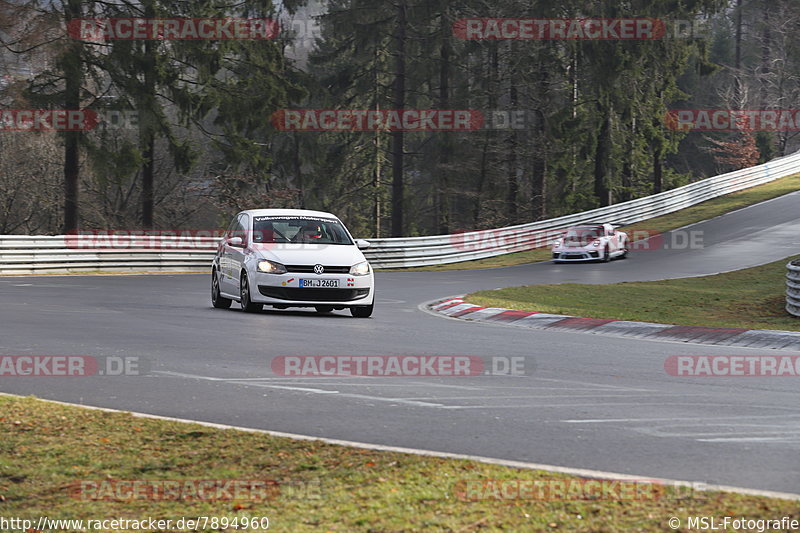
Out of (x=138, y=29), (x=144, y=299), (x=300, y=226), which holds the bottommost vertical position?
(x=144, y=299)

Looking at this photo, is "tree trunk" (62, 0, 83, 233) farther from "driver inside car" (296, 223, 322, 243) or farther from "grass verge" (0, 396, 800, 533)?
"grass verge" (0, 396, 800, 533)

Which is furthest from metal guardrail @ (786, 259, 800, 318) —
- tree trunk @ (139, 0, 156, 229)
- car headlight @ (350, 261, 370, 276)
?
tree trunk @ (139, 0, 156, 229)

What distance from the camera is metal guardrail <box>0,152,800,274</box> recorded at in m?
27.4

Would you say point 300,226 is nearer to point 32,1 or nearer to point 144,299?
point 144,299

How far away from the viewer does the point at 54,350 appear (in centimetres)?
1208

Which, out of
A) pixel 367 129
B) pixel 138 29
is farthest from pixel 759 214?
pixel 138 29

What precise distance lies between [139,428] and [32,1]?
2979 cm

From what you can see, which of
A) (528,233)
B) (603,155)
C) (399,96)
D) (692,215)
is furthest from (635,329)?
(603,155)

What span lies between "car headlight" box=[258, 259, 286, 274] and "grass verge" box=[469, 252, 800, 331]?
4841 mm

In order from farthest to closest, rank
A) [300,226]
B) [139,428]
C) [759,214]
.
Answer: [759,214] < [300,226] < [139,428]

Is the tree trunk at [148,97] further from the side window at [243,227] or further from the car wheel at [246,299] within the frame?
the car wheel at [246,299]

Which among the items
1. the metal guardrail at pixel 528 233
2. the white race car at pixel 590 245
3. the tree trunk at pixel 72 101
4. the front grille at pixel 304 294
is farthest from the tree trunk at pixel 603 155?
the front grille at pixel 304 294

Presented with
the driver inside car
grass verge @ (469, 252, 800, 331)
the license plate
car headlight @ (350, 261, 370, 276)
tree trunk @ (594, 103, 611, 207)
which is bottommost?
grass verge @ (469, 252, 800, 331)

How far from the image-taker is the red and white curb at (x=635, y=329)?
14.7 metres
